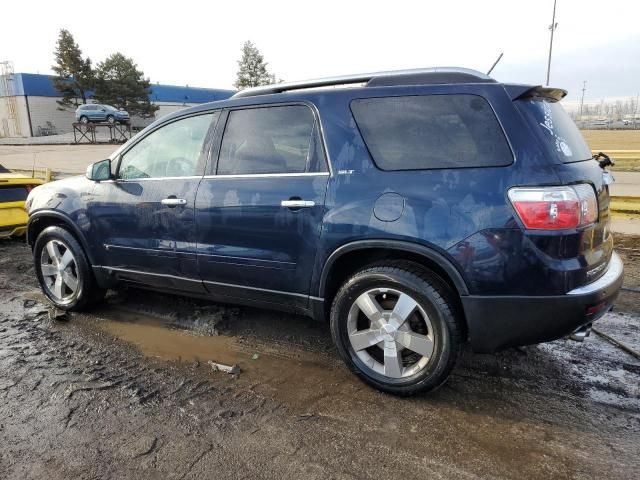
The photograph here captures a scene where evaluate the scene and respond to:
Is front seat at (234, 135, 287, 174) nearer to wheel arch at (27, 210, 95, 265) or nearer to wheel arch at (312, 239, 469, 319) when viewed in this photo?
wheel arch at (312, 239, 469, 319)

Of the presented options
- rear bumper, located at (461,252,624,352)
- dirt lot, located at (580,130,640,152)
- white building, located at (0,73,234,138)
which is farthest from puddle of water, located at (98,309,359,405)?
white building, located at (0,73,234,138)

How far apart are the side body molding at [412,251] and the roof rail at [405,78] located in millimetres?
1004

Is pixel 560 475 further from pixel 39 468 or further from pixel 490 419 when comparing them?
pixel 39 468

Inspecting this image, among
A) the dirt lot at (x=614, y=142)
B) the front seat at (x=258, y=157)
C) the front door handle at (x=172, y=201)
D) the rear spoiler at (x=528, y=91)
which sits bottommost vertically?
the dirt lot at (x=614, y=142)

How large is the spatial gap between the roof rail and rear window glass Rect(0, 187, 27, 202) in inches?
208

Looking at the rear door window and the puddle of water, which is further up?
the rear door window

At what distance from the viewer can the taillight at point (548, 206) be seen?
2453 millimetres

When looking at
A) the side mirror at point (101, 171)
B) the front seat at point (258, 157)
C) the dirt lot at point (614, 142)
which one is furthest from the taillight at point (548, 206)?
the dirt lot at point (614, 142)

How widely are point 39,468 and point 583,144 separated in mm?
3616

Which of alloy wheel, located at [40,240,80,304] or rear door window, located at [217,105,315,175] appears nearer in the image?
rear door window, located at [217,105,315,175]

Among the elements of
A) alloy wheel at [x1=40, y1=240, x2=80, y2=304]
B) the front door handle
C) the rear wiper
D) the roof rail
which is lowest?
alloy wheel at [x1=40, y1=240, x2=80, y2=304]

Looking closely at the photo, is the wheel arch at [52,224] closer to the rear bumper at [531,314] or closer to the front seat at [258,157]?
the front seat at [258,157]

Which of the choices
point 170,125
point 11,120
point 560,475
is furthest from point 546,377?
point 11,120

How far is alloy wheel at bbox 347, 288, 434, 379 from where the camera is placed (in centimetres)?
282
